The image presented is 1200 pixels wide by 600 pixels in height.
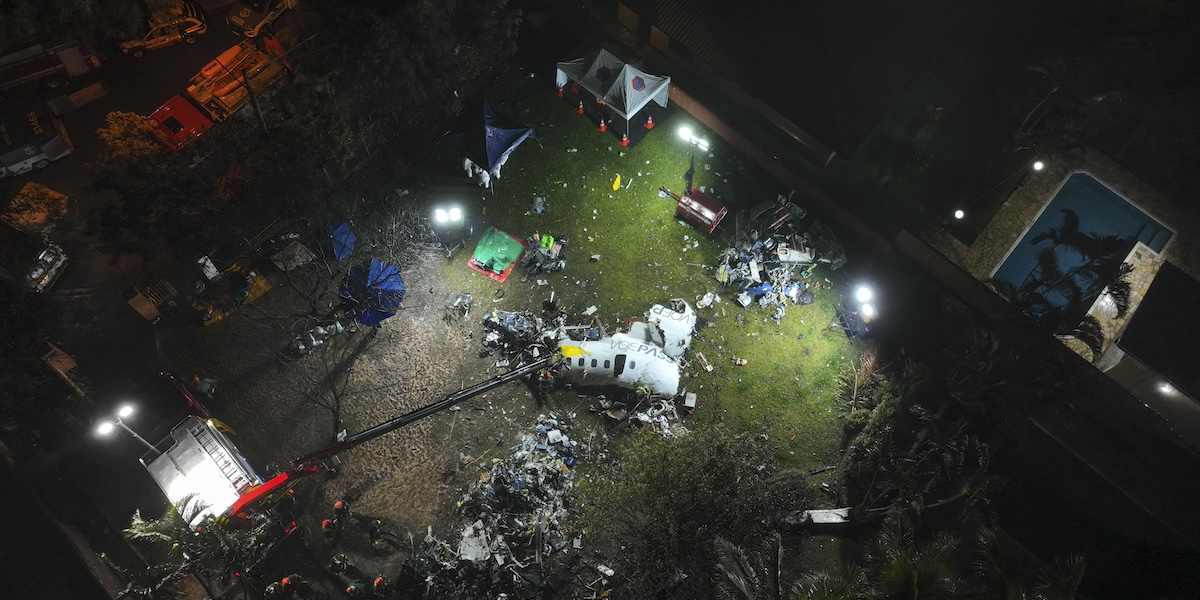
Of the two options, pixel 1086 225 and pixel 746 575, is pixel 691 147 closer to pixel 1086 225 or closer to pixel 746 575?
Result: pixel 1086 225

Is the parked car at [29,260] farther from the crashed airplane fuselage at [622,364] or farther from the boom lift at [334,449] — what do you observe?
the crashed airplane fuselage at [622,364]

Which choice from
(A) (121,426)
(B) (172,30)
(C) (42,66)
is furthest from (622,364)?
(C) (42,66)

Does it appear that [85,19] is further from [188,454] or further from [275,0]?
[188,454]

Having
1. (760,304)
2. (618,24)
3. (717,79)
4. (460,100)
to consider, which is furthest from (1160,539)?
(460,100)

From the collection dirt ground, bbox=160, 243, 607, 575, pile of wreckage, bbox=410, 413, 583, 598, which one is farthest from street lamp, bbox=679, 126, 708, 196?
pile of wreckage, bbox=410, 413, 583, 598

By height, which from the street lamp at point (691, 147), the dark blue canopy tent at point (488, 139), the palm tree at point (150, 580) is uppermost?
the street lamp at point (691, 147)

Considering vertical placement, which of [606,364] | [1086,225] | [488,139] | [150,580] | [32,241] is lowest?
[150,580]

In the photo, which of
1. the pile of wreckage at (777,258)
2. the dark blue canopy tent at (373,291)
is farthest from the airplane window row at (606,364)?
the dark blue canopy tent at (373,291)
